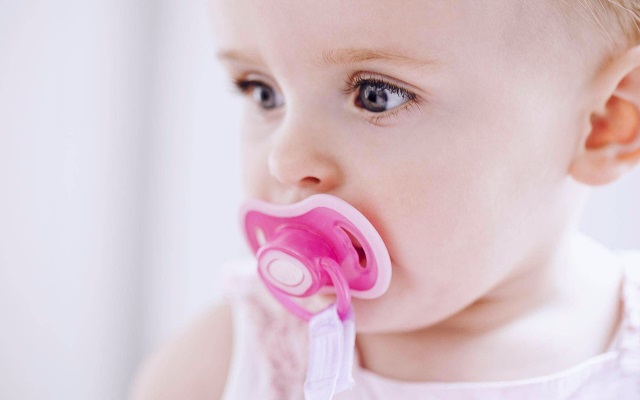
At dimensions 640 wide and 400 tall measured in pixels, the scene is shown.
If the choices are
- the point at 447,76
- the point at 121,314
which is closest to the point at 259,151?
the point at 447,76

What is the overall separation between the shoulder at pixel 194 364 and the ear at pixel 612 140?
39 centimetres

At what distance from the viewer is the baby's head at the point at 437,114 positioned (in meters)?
0.64

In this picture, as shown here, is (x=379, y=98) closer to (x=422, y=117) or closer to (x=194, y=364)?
(x=422, y=117)

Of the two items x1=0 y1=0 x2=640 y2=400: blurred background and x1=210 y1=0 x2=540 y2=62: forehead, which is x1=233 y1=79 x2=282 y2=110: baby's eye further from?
x1=0 y1=0 x2=640 y2=400: blurred background

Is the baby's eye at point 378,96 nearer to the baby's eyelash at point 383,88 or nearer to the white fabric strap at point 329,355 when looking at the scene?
the baby's eyelash at point 383,88

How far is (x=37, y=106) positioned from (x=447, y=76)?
89 centimetres

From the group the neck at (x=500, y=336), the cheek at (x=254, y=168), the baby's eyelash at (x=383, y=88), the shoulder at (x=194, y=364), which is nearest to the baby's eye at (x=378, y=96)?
the baby's eyelash at (x=383, y=88)

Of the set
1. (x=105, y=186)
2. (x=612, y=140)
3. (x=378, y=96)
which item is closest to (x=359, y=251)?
(x=378, y=96)

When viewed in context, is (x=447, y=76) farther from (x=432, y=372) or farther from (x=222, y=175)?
(x=222, y=175)

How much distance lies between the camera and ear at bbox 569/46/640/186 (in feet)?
2.39

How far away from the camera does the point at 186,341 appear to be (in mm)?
889

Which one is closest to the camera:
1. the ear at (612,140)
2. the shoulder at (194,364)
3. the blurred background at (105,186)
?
the ear at (612,140)

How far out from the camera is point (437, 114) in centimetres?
67

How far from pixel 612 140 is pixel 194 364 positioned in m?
0.46
